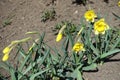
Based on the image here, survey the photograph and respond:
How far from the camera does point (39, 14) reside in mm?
4266

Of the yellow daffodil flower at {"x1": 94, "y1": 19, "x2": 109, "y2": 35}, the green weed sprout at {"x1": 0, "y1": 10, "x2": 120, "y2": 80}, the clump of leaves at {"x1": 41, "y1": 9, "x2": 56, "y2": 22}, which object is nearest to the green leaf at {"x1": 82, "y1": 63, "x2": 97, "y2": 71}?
the green weed sprout at {"x1": 0, "y1": 10, "x2": 120, "y2": 80}

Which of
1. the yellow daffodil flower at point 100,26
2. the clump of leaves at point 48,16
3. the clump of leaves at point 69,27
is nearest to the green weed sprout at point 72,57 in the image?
the yellow daffodil flower at point 100,26

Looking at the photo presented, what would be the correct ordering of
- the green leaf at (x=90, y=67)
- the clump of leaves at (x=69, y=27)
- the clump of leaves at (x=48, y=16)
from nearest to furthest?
the green leaf at (x=90, y=67) < the clump of leaves at (x=69, y=27) < the clump of leaves at (x=48, y=16)

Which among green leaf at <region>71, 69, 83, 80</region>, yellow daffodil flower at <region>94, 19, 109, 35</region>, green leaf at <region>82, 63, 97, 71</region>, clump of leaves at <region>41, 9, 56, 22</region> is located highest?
yellow daffodil flower at <region>94, 19, 109, 35</region>

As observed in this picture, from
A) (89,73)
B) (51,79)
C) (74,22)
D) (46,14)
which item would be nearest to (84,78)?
(89,73)

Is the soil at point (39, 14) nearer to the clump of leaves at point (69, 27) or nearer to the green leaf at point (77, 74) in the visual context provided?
the clump of leaves at point (69, 27)

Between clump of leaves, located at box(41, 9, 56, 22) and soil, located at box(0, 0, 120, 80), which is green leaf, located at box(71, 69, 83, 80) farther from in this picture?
clump of leaves, located at box(41, 9, 56, 22)

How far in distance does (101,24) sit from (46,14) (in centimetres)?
138

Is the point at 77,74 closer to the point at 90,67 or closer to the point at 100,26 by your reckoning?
the point at 90,67

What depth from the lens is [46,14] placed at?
416 centimetres

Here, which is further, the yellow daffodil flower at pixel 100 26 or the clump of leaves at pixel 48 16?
the clump of leaves at pixel 48 16

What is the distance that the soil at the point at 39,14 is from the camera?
402 cm

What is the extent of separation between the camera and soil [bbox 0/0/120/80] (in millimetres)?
4023

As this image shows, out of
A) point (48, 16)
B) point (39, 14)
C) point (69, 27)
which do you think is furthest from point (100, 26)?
point (39, 14)
